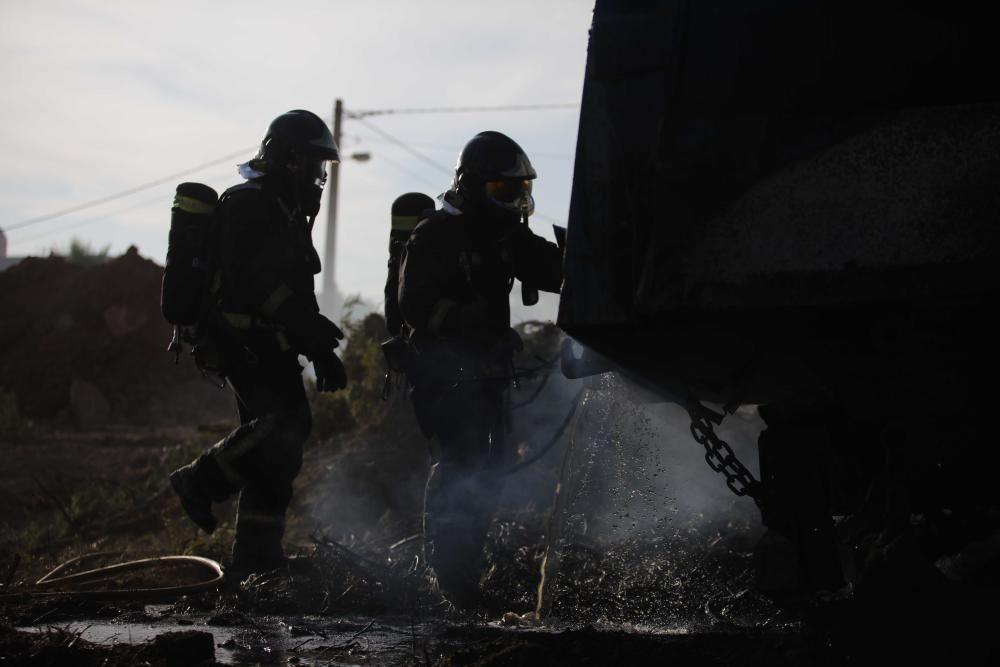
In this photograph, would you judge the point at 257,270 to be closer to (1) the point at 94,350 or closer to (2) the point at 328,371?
(2) the point at 328,371

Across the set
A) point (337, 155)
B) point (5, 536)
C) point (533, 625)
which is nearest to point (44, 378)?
point (5, 536)

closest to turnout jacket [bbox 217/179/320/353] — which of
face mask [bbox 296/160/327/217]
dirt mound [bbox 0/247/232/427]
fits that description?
face mask [bbox 296/160/327/217]

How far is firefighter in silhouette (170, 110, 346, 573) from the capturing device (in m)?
5.16

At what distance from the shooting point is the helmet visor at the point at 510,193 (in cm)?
520

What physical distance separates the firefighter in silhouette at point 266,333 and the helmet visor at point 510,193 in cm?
94

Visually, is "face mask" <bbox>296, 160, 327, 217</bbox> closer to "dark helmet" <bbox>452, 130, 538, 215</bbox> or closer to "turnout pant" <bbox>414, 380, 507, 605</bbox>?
"dark helmet" <bbox>452, 130, 538, 215</bbox>

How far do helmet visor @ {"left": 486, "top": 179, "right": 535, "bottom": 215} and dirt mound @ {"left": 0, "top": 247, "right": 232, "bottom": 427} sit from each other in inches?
510

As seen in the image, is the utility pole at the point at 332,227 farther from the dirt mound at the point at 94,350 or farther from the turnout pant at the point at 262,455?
the turnout pant at the point at 262,455

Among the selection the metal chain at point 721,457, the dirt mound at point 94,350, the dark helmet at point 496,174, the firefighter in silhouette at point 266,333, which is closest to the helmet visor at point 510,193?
the dark helmet at point 496,174

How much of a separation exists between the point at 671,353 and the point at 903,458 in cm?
80

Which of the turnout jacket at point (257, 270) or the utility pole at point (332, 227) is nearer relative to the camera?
the turnout jacket at point (257, 270)

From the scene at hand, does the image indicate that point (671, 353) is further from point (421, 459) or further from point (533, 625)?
point (421, 459)

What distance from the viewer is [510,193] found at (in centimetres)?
523

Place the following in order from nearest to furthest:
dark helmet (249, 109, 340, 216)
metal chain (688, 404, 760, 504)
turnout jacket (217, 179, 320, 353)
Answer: metal chain (688, 404, 760, 504) < turnout jacket (217, 179, 320, 353) < dark helmet (249, 109, 340, 216)
